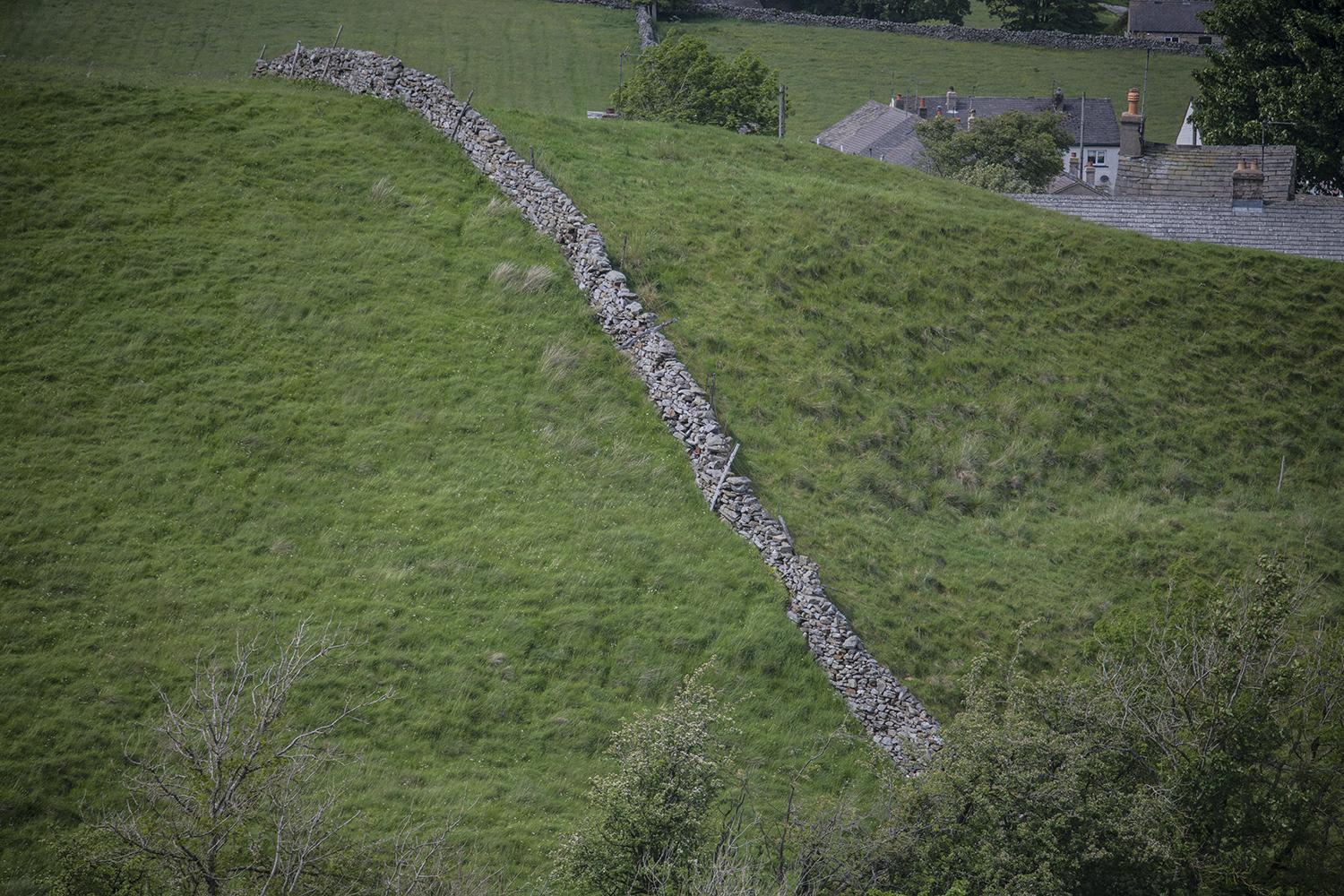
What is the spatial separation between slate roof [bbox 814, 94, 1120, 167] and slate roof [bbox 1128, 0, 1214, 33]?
27.1 meters

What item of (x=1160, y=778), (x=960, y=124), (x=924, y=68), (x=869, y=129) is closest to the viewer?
(x=1160, y=778)

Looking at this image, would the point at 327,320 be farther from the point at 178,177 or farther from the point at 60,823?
the point at 60,823

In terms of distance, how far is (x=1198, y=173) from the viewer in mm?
40625

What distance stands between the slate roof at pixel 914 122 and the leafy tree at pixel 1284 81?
1170 cm

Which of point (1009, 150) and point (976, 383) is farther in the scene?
point (1009, 150)

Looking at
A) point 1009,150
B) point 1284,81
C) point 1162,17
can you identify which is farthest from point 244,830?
point 1162,17

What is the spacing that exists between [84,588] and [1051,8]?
9510 cm

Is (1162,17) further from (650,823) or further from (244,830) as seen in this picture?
(244,830)

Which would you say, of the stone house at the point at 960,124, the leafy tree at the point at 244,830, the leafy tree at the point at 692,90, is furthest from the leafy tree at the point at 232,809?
the stone house at the point at 960,124

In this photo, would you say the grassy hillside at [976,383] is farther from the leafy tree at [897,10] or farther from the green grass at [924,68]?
the leafy tree at [897,10]

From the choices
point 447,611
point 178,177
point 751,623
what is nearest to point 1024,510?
point 751,623

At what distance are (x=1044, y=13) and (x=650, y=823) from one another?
9426 centimetres

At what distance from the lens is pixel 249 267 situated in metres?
26.4

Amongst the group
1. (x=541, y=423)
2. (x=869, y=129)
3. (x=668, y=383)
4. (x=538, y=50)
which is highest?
(x=538, y=50)
